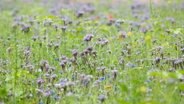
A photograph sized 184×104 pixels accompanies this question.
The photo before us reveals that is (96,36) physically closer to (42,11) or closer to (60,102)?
(60,102)

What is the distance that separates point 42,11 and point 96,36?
339cm

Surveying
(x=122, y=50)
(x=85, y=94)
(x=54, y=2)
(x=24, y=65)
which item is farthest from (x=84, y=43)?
(x=54, y=2)

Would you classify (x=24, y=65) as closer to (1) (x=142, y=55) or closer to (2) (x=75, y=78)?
(2) (x=75, y=78)

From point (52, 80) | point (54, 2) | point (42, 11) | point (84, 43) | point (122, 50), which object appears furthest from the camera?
point (54, 2)

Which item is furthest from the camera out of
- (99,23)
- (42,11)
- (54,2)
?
(54,2)

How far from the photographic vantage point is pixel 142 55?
5.48m

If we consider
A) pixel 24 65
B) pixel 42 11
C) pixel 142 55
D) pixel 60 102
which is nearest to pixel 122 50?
pixel 142 55

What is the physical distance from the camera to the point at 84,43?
19.7 ft

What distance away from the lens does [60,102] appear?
14.2 feet

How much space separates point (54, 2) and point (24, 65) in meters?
6.78

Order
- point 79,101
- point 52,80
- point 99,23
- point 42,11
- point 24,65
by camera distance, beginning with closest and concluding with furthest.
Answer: point 79,101, point 52,80, point 24,65, point 99,23, point 42,11

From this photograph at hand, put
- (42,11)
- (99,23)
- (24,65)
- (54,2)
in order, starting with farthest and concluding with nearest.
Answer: (54,2)
(42,11)
(99,23)
(24,65)

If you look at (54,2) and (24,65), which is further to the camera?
(54,2)

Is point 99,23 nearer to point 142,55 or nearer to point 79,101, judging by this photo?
point 142,55
